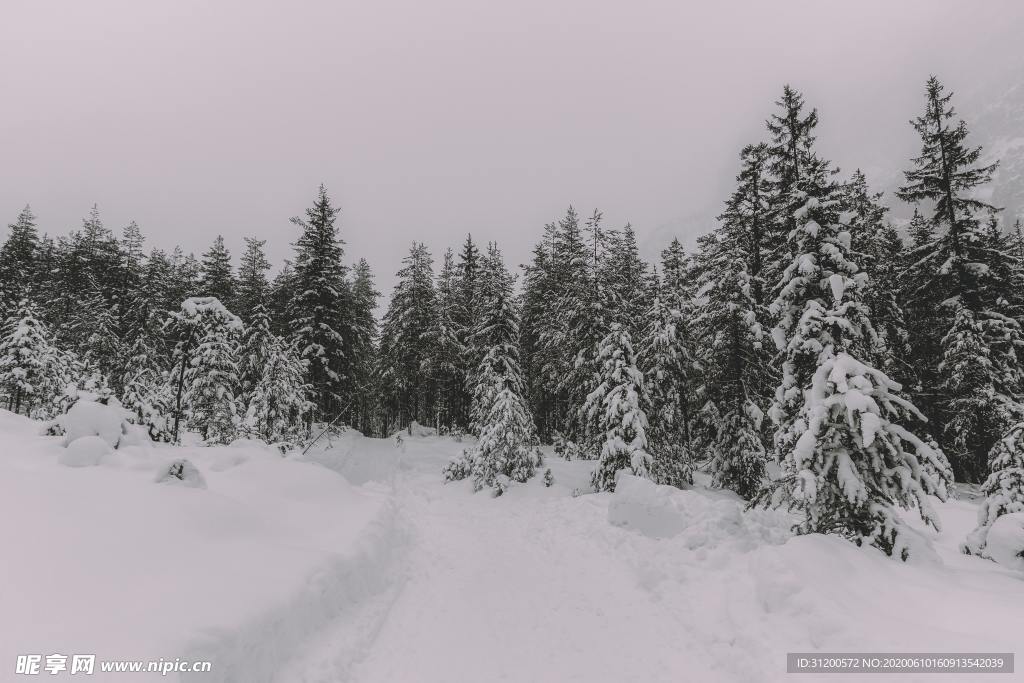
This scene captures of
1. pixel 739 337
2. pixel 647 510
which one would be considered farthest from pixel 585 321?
pixel 647 510

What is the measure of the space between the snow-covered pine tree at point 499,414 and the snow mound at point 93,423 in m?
12.4

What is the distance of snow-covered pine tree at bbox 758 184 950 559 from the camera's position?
26.8 feet

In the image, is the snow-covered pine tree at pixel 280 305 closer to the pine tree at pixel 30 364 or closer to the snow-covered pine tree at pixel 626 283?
the pine tree at pixel 30 364

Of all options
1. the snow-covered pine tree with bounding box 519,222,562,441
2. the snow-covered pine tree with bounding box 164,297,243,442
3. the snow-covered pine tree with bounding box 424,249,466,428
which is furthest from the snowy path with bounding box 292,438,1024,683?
the snow-covered pine tree with bounding box 424,249,466,428

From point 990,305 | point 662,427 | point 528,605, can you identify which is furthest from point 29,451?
point 990,305

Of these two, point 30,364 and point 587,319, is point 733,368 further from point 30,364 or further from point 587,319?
point 30,364

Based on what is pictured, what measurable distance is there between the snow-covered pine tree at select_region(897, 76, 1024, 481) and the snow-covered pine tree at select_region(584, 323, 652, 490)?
49.3 feet

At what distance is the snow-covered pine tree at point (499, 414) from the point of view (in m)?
19.3

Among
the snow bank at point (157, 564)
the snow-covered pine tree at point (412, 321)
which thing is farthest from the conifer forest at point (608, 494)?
the snow-covered pine tree at point (412, 321)

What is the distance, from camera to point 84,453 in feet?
27.0

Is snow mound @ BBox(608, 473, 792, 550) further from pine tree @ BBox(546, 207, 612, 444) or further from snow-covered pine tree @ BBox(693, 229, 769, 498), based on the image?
pine tree @ BBox(546, 207, 612, 444)

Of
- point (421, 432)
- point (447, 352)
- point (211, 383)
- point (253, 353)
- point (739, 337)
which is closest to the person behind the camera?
point (739, 337)

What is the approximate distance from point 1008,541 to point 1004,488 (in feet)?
6.78

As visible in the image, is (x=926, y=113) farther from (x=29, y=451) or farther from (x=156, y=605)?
(x=29, y=451)
